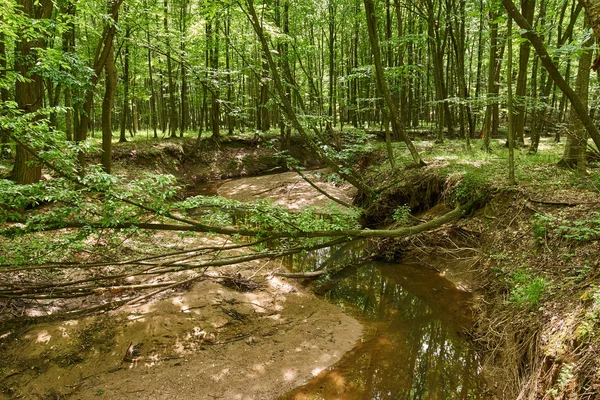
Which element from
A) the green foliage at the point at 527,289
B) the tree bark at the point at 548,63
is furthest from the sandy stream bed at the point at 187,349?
the tree bark at the point at 548,63

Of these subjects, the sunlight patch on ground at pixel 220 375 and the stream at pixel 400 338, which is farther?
the sunlight patch on ground at pixel 220 375

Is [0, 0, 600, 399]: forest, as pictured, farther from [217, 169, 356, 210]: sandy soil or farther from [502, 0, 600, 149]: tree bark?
→ [217, 169, 356, 210]: sandy soil

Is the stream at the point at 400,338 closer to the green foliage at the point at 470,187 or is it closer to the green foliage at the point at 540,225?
the green foliage at the point at 540,225

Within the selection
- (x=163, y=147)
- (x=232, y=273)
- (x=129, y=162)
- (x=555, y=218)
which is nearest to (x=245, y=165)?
(x=163, y=147)

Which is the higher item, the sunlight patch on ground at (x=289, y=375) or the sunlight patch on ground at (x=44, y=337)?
the sunlight patch on ground at (x=44, y=337)

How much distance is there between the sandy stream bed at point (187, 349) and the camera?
15.4 feet

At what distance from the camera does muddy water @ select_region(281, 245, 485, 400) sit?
4.86 meters

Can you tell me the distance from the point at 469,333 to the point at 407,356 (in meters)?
1.24

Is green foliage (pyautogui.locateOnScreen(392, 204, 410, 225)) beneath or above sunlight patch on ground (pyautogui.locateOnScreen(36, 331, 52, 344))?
above

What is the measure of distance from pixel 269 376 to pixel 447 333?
3319mm

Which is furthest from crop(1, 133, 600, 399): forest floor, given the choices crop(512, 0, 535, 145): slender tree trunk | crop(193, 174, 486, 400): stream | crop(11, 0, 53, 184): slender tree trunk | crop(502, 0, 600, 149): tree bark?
crop(11, 0, 53, 184): slender tree trunk

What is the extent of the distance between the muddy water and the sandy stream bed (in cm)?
34

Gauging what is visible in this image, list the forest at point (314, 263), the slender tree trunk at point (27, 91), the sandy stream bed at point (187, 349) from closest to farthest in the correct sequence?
the forest at point (314, 263), the sandy stream bed at point (187, 349), the slender tree trunk at point (27, 91)

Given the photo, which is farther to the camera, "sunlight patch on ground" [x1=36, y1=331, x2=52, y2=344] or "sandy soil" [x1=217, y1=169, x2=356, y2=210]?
"sandy soil" [x1=217, y1=169, x2=356, y2=210]
